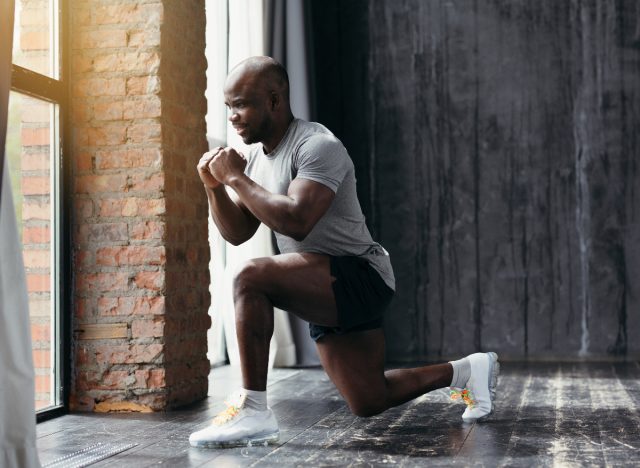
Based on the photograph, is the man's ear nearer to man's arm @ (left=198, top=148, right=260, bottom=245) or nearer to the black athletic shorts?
man's arm @ (left=198, top=148, right=260, bottom=245)

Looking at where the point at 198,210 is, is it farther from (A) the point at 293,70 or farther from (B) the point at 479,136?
(B) the point at 479,136

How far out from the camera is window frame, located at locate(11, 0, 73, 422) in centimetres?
313

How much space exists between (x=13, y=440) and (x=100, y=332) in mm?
1204

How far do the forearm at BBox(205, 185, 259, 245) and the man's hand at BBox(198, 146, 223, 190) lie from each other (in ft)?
0.19

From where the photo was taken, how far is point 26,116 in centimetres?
295

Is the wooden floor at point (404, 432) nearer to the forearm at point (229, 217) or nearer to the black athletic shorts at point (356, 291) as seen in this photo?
the black athletic shorts at point (356, 291)

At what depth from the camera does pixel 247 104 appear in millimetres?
2529

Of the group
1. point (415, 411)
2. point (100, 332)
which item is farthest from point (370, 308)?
point (100, 332)

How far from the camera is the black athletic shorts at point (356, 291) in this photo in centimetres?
252

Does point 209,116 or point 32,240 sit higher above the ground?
point 209,116

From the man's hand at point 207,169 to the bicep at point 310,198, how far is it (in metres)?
0.21

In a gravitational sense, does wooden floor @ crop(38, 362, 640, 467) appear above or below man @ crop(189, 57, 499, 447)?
below

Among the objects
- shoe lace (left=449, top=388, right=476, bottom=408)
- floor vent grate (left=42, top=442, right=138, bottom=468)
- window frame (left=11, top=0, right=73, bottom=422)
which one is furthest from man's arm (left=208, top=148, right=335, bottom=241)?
window frame (left=11, top=0, right=73, bottom=422)

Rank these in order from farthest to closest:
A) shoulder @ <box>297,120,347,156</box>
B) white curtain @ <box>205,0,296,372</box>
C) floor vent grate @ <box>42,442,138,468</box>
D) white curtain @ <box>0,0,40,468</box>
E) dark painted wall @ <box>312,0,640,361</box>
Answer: dark painted wall @ <box>312,0,640,361</box> → white curtain @ <box>205,0,296,372</box> → shoulder @ <box>297,120,347,156</box> → floor vent grate @ <box>42,442,138,468</box> → white curtain @ <box>0,0,40,468</box>
